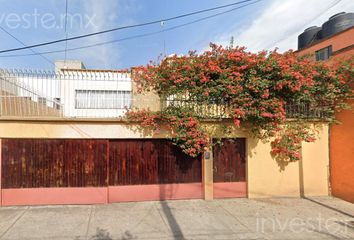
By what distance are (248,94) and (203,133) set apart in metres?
1.57

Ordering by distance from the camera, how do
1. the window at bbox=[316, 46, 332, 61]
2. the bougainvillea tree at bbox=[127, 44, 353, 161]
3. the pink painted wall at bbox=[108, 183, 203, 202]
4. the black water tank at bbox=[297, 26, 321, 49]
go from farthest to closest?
the black water tank at bbox=[297, 26, 321, 49]
the window at bbox=[316, 46, 332, 61]
the pink painted wall at bbox=[108, 183, 203, 202]
the bougainvillea tree at bbox=[127, 44, 353, 161]

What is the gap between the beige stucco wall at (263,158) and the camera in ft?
21.8

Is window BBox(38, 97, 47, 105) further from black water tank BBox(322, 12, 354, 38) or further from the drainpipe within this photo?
black water tank BBox(322, 12, 354, 38)

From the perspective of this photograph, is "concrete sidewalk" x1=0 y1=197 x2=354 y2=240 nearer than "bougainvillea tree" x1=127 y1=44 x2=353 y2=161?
Yes

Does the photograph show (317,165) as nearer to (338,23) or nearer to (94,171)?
(94,171)

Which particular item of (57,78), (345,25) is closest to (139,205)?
(57,78)

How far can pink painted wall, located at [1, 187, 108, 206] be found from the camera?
6.35m

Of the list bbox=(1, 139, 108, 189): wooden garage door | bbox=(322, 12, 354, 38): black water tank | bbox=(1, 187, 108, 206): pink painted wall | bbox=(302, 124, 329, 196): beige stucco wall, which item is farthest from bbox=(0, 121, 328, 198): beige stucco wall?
bbox=(322, 12, 354, 38): black water tank

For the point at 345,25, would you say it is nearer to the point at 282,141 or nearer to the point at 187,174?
the point at 282,141

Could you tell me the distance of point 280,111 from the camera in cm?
660

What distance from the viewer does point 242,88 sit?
21.8ft

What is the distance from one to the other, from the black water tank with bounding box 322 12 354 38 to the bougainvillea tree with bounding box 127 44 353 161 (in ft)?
37.9

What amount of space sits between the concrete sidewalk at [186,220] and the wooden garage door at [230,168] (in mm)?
390

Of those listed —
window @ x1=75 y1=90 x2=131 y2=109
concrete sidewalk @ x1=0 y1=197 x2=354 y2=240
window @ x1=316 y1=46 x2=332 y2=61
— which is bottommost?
concrete sidewalk @ x1=0 y1=197 x2=354 y2=240
